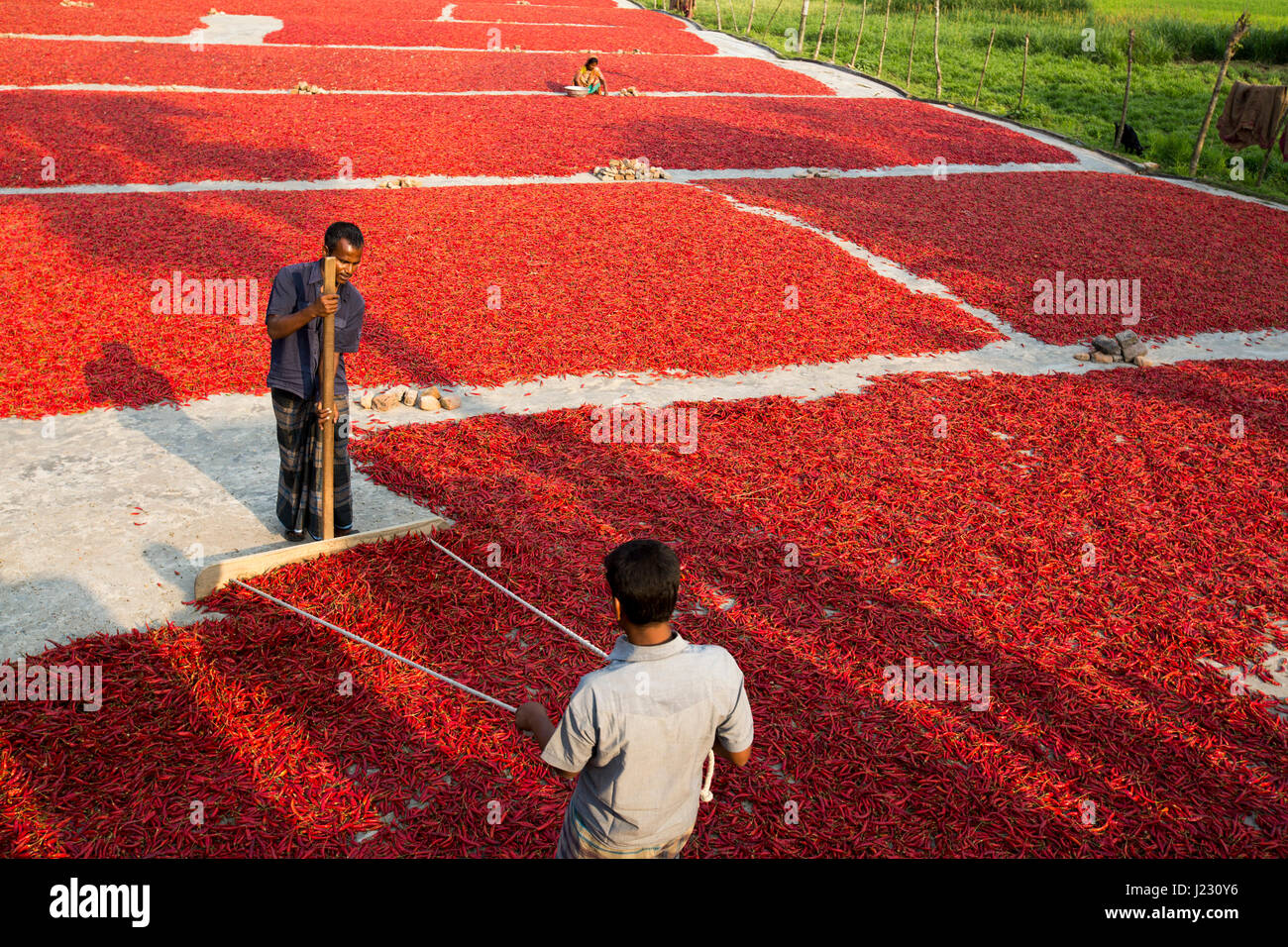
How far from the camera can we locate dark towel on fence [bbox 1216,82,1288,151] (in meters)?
21.7

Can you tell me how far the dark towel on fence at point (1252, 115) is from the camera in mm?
21734

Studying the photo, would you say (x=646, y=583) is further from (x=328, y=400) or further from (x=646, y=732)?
(x=328, y=400)

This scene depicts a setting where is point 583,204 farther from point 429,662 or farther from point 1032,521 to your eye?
point 429,662

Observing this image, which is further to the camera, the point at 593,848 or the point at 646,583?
the point at 593,848

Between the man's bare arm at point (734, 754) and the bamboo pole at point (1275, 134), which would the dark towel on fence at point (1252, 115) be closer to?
the bamboo pole at point (1275, 134)

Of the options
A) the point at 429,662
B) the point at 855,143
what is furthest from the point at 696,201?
the point at 429,662

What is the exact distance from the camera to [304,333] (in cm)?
598

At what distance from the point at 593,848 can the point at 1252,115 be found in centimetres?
2625

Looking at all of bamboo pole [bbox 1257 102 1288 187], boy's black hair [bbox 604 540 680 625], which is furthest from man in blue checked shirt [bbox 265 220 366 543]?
bamboo pole [bbox 1257 102 1288 187]

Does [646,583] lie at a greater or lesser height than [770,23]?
lesser

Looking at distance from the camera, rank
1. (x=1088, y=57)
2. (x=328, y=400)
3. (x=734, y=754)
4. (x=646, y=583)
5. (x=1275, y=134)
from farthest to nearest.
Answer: (x=1088, y=57)
(x=1275, y=134)
(x=328, y=400)
(x=734, y=754)
(x=646, y=583)

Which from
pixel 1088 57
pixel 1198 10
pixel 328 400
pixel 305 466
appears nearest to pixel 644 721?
pixel 328 400

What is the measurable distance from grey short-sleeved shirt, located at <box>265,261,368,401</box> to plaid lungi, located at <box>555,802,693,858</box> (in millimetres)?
3737

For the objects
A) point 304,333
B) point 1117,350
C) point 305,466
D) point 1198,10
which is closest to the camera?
point 304,333
